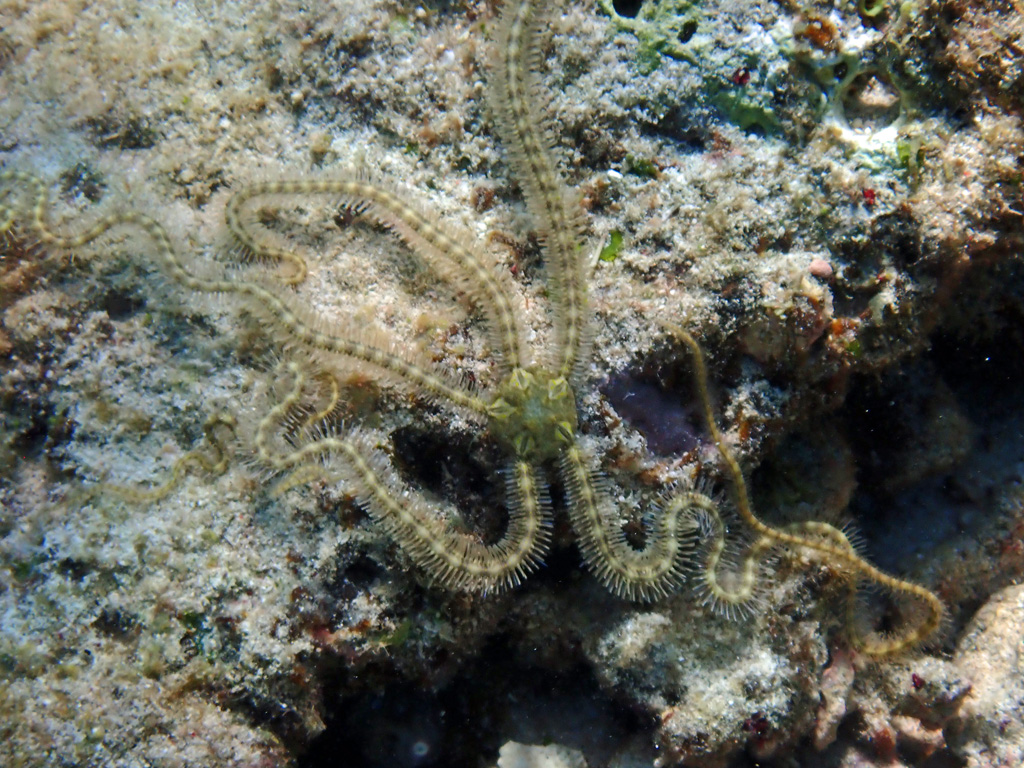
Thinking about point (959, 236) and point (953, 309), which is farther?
point (953, 309)

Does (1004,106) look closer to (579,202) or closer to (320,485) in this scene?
(579,202)

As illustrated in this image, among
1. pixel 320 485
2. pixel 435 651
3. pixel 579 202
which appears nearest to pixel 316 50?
pixel 579 202

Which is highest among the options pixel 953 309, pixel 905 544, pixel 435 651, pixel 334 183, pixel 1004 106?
pixel 1004 106

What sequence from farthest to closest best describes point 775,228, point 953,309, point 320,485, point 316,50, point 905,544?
point 905,544
point 953,309
point 316,50
point 775,228
point 320,485

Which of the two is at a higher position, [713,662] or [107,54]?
[107,54]

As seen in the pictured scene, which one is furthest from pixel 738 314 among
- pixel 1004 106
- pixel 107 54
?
pixel 107 54

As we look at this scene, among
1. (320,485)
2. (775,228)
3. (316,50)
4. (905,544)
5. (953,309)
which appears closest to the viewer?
(320,485)
